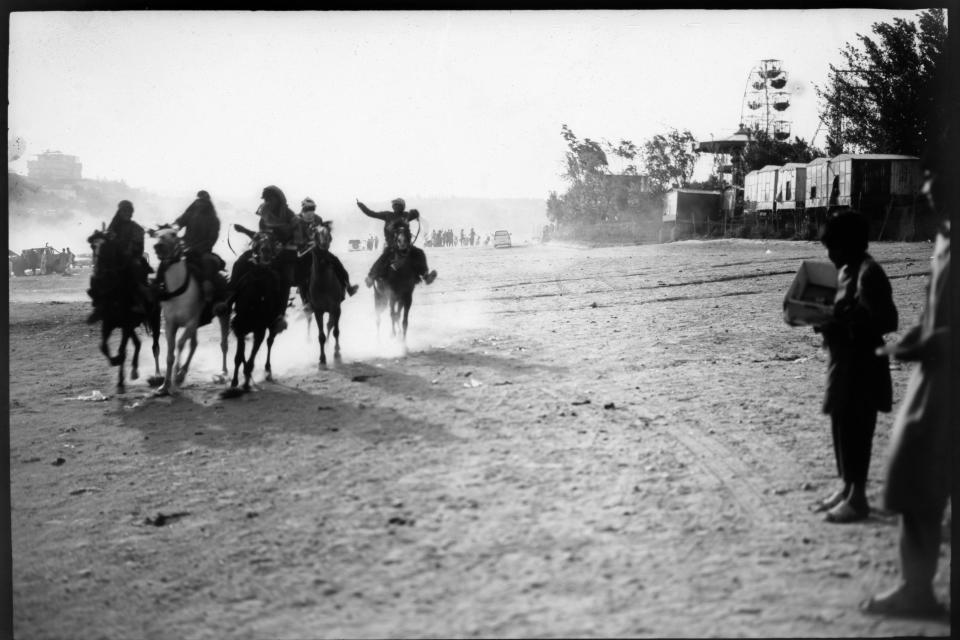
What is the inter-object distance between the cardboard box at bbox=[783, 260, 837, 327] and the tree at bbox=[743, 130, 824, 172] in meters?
2.49

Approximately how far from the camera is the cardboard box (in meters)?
4.01

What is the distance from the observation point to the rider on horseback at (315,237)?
8070 millimetres

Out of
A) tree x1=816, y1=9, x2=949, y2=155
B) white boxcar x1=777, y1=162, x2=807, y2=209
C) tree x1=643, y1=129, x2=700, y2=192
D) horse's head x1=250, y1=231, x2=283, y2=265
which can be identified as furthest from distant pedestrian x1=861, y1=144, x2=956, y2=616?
horse's head x1=250, y1=231, x2=283, y2=265

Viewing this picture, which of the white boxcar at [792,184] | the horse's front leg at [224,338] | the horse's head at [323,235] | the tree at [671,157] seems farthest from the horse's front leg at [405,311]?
the white boxcar at [792,184]

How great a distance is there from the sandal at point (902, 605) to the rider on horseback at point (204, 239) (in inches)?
232

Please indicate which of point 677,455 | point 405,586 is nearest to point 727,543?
point 677,455

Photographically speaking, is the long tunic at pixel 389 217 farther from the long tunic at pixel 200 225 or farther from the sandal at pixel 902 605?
the sandal at pixel 902 605

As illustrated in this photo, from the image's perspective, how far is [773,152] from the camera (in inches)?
267

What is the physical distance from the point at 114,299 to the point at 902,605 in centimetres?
692

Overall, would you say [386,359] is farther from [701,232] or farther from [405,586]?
[405,586]

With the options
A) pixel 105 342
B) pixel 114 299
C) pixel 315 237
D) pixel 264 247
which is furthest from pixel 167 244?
pixel 315 237

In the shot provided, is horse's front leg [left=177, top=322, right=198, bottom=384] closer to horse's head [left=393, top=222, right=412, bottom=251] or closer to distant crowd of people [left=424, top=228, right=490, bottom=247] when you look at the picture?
horse's head [left=393, top=222, right=412, bottom=251]

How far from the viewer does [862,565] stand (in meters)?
3.63

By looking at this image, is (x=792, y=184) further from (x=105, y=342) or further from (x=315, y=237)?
(x=105, y=342)
